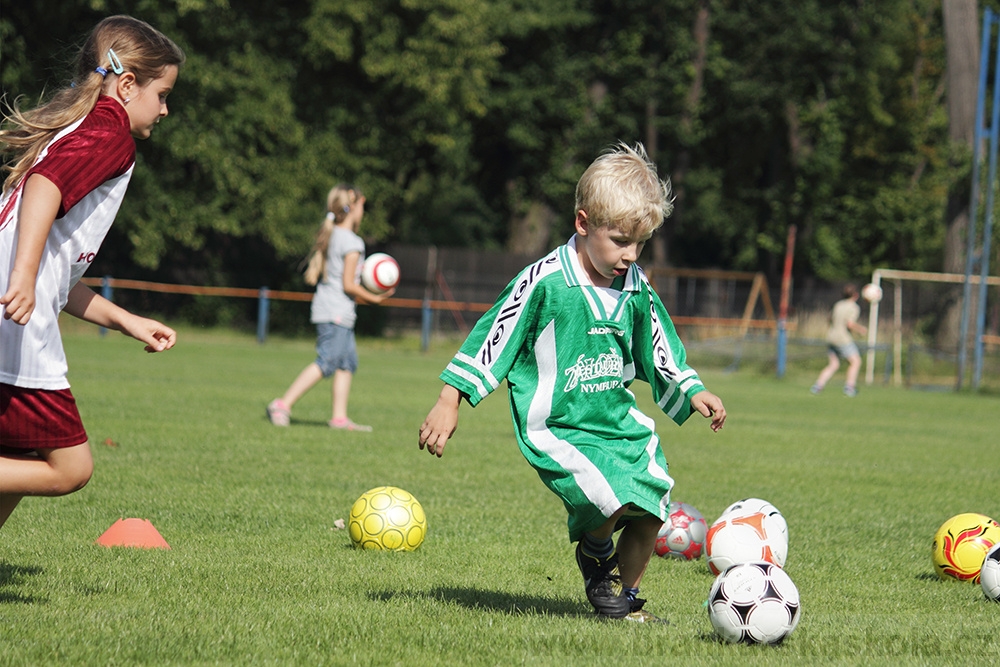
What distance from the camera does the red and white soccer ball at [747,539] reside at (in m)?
5.61

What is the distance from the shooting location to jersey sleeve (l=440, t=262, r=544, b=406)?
4305 millimetres

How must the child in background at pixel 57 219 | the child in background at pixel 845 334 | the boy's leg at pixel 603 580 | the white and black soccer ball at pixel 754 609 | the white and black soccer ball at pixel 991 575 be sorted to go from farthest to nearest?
the child in background at pixel 845 334
the white and black soccer ball at pixel 991 575
the boy's leg at pixel 603 580
the white and black soccer ball at pixel 754 609
the child in background at pixel 57 219

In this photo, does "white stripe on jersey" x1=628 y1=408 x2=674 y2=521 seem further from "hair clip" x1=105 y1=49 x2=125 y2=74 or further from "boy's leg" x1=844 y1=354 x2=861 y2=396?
"boy's leg" x1=844 y1=354 x2=861 y2=396

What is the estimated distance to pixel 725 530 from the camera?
18.9 ft

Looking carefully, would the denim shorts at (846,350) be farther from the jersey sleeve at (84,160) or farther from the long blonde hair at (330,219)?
the jersey sleeve at (84,160)

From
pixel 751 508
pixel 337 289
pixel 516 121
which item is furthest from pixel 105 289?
pixel 751 508

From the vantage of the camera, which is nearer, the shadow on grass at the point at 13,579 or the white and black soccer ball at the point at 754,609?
the white and black soccer ball at the point at 754,609

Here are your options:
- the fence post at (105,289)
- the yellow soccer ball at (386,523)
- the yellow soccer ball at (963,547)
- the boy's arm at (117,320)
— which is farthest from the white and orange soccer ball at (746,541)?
the fence post at (105,289)

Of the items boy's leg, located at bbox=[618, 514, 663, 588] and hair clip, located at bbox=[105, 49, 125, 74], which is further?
boy's leg, located at bbox=[618, 514, 663, 588]

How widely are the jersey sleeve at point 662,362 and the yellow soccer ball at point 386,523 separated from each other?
189 cm

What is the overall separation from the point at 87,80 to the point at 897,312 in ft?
82.0

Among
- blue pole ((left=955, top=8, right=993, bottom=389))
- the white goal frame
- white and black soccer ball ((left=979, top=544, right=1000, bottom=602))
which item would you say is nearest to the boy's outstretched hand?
white and black soccer ball ((left=979, top=544, right=1000, bottom=602))

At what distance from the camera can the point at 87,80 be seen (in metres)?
4.17

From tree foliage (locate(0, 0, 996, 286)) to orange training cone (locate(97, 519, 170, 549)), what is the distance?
71.2ft
